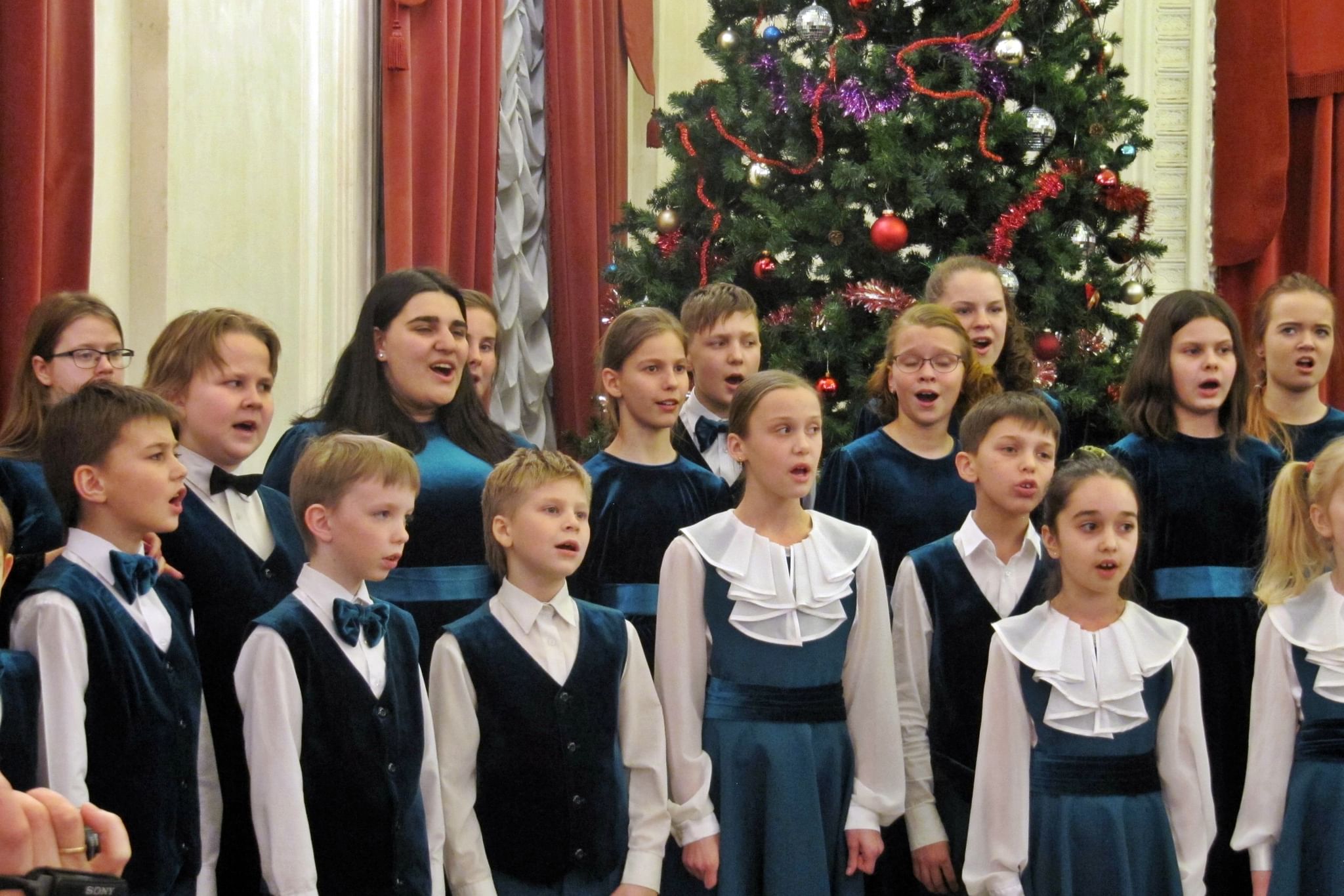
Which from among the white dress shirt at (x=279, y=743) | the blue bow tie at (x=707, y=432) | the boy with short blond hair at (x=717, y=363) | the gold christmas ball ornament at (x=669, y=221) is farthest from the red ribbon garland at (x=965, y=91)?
the white dress shirt at (x=279, y=743)

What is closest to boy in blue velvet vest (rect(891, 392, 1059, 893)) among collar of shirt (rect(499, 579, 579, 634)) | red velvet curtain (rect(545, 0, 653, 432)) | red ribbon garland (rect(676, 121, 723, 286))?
collar of shirt (rect(499, 579, 579, 634))

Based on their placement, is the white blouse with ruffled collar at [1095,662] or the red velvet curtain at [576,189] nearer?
the white blouse with ruffled collar at [1095,662]

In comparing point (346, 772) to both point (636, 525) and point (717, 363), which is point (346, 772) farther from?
point (717, 363)

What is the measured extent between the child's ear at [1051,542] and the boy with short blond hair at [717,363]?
937 mm

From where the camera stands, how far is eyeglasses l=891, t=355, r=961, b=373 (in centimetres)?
337

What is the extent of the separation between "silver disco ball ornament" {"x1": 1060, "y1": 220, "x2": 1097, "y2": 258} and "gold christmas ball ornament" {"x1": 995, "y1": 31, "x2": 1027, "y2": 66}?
1.83 feet

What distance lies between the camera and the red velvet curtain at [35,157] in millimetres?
2992

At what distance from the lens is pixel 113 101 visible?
3.63 metres

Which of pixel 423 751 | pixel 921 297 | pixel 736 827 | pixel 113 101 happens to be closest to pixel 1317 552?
pixel 736 827

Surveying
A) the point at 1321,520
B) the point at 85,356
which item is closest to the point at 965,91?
the point at 1321,520

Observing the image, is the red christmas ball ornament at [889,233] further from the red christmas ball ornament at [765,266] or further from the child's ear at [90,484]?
the child's ear at [90,484]

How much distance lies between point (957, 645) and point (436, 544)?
1087mm

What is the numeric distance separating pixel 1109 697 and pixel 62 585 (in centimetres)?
180

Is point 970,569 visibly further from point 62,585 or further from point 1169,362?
point 62,585
